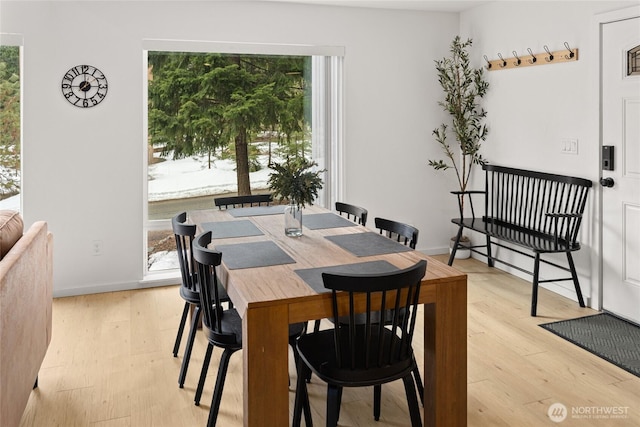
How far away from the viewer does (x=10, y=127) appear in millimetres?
4051

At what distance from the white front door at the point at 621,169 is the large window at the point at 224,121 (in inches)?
91.4

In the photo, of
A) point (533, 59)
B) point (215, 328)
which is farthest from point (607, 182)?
point (215, 328)

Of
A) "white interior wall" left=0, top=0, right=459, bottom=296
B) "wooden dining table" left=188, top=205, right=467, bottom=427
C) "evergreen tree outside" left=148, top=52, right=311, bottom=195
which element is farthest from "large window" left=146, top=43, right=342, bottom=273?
"wooden dining table" left=188, top=205, right=467, bottom=427

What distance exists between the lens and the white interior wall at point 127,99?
405 cm

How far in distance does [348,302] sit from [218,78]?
325 cm

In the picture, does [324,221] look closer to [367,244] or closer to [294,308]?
[367,244]

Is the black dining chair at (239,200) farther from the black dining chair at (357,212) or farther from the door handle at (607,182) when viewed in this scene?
the door handle at (607,182)

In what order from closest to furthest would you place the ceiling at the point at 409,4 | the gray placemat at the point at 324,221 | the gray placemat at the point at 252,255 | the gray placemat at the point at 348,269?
the gray placemat at the point at 348,269 → the gray placemat at the point at 252,255 → the gray placemat at the point at 324,221 → the ceiling at the point at 409,4

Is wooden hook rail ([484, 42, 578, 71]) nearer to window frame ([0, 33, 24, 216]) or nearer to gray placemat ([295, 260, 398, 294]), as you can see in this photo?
gray placemat ([295, 260, 398, 294])

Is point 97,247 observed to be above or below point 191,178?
below

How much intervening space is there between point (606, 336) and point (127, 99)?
13.0ft

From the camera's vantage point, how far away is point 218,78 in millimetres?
4676

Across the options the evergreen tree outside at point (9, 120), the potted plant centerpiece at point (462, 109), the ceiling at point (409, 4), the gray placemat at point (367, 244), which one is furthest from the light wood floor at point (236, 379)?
the ceiling at point (409, 4)

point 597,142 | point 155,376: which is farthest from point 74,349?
point 597,142
